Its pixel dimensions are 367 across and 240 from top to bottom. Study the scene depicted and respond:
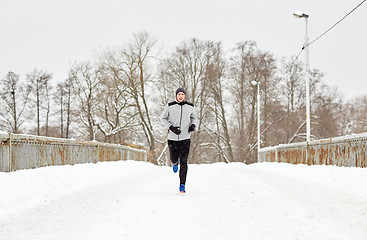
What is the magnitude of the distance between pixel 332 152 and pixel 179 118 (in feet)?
21.8

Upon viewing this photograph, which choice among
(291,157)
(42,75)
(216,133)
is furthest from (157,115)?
(291,157)

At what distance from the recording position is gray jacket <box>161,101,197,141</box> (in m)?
7.38

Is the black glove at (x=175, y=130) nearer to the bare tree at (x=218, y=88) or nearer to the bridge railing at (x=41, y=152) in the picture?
the bridge railing at (x=41, y=152)

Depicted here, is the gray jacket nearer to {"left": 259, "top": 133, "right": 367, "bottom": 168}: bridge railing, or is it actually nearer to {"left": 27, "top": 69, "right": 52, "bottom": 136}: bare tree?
{"left": 259, "top": 133, "right": 367, "bottom": 168}: bridge railing

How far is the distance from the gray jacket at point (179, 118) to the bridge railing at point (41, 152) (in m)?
3.58

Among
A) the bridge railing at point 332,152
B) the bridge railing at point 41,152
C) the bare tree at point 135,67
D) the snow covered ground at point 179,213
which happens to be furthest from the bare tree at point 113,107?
the snow covered ground at point 179,213

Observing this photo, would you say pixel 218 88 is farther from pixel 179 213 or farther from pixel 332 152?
pixel 179 213

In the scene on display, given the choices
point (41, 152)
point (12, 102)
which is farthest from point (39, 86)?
point (41, 152)

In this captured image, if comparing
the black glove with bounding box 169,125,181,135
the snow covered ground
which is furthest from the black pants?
→ the snow covered ground

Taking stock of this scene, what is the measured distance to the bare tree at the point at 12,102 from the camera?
39000 millimetres

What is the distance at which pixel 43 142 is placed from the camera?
10.6 meters

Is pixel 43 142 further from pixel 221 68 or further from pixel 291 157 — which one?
pixel 221 68

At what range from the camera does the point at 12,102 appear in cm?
3947

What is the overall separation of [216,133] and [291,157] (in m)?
22.6
